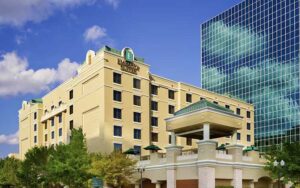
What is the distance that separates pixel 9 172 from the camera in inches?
3004

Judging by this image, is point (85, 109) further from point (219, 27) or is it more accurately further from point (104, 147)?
point (219, 27)

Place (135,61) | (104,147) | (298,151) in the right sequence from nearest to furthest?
(298,151) < (104,147) < (135,61)

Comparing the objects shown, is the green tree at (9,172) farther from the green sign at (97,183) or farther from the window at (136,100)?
the green sign at (97,183)

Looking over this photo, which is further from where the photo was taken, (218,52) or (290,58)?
(218,52)

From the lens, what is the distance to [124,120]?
209 ft

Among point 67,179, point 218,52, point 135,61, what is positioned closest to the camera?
point 67,179

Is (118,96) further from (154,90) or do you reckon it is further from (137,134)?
(154,90)

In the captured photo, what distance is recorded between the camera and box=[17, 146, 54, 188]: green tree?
6331cm

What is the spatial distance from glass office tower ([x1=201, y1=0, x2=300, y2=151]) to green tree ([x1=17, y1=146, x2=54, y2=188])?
58717mm

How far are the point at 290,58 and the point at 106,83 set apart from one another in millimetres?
55741

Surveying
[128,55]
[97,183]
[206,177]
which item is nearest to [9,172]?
[128,55]

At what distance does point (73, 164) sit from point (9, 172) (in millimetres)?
30962

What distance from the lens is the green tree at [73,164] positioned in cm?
5084

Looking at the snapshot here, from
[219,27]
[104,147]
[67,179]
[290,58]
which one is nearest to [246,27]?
[219,27]
